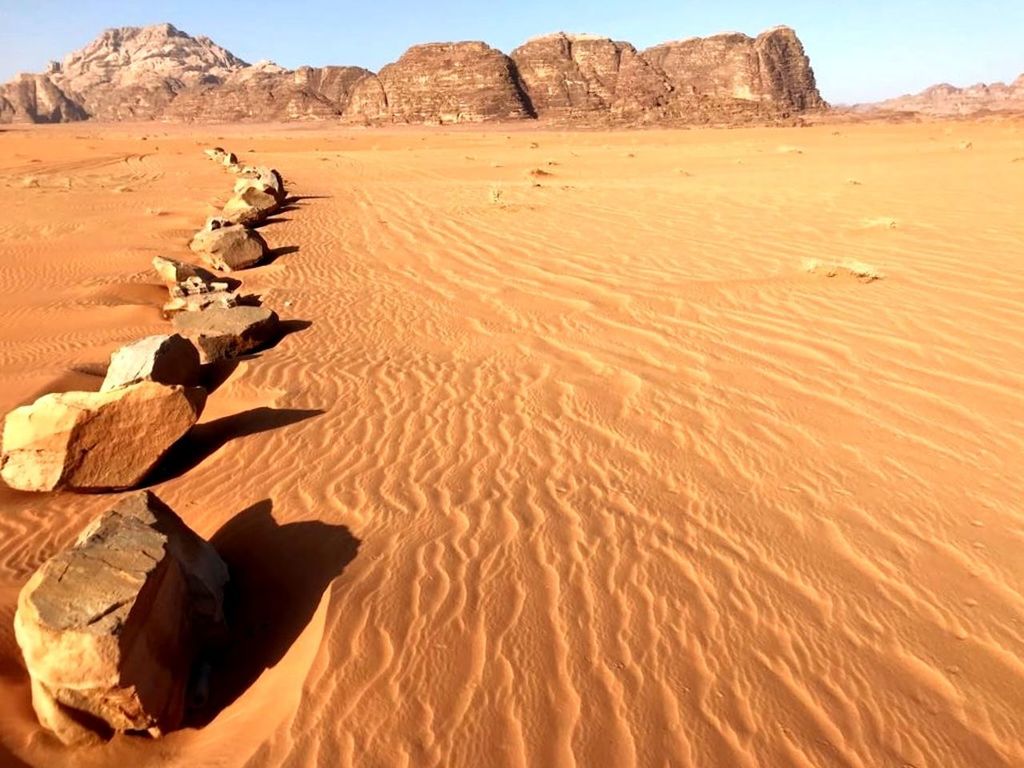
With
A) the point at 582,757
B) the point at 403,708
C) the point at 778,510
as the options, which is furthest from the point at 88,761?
the point at 778,510

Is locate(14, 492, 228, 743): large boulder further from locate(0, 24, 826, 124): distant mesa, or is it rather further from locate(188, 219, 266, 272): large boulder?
locate(0, 24, 826, 124): distant mesa

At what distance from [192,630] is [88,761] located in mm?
505

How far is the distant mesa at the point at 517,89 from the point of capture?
199ft

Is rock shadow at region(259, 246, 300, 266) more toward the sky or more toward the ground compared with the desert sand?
more toward the ground

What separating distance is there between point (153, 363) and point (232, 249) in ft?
17.2

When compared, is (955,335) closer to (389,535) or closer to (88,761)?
(389,535)

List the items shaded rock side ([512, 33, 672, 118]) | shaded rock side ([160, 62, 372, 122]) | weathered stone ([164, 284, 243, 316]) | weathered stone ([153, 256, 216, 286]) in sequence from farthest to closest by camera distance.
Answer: shaded rock side ([160, 62, 372, 122]) < shaded rock side ([512, 33, 672, 118]) < weathered stone ([153, 256, 216, 286]) < weathered stone ([164, 284, 243, 316])

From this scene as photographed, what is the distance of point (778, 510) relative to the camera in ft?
10.9

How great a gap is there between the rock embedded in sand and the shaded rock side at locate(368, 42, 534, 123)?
60000 millimetres

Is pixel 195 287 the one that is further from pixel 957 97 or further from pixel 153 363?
pixel 957 97

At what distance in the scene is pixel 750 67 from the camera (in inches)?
2763

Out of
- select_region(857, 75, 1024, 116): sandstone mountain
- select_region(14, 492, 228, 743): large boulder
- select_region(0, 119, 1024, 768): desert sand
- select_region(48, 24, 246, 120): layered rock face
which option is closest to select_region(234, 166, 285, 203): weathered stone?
select_region(0, 119, 1024, 768): desert sand

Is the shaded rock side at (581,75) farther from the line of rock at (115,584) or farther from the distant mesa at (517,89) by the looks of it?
the line of rock at (115,584)

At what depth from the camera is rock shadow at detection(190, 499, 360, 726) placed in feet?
8.41
